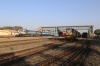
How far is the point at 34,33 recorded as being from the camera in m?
75.2

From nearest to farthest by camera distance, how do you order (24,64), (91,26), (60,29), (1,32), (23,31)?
(24,64), (1,32), (23,31), (91,26), (60,29)

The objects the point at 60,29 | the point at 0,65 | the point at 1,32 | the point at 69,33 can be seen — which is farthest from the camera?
the point at 60,29

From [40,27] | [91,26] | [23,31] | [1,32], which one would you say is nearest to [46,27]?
[40,27]

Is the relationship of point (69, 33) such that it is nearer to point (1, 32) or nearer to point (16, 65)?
point (16, 65)

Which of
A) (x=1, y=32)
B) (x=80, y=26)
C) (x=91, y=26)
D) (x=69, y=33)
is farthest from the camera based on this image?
(x=80, y=26)

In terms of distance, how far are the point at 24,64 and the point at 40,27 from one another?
109229 millimetres

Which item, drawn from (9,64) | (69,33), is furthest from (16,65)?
(69,33)

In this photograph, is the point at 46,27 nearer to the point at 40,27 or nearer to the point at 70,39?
the point at 40,27

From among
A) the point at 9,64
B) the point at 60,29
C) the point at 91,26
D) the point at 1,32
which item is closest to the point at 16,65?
the point at 9,64

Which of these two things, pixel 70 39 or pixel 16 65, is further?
pixel 70 39

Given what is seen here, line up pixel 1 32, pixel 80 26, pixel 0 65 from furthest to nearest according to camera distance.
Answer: pixel 80 26 → pixel 1 32 → pixel 0 65

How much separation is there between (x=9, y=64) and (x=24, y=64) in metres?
0.89

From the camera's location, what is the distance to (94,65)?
8.86 meters

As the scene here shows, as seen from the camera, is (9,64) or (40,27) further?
(40,27)
